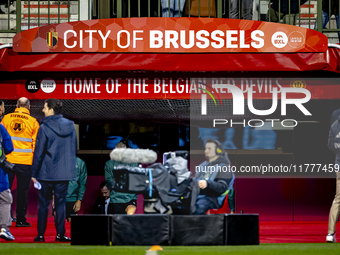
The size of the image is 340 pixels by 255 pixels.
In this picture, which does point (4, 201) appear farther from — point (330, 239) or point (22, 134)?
point (330, 239)

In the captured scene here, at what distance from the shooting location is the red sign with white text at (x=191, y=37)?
25.7 ft

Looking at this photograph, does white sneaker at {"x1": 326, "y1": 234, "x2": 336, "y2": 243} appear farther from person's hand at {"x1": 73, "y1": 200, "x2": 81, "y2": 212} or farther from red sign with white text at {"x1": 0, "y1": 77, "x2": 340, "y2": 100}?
person's hand at {"x1": 73, "y1": 200, "x2": 81, "y2": 212}

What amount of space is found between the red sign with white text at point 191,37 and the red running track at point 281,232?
2749mm

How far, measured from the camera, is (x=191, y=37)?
25.8 feet

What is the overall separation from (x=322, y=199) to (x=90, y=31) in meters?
5.43

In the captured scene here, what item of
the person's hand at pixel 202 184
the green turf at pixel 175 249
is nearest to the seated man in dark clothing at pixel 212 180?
the person's hand at pixel 202 184

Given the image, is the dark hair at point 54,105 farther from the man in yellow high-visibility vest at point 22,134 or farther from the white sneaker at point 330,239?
the white sneaker at point 330,239

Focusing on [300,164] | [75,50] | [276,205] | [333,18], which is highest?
[333,18]

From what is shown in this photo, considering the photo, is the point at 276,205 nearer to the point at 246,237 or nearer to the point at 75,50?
the point at 246,237

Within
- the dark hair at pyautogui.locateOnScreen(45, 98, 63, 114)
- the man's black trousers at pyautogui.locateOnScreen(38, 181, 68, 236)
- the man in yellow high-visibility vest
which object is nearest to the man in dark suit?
the man's black trousers at pyautogui.locateOnScreen(38, 181, 68, 236)

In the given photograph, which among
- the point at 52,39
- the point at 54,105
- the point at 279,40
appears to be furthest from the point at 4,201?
the point at 279,40

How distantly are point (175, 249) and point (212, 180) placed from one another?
1269 millimetres

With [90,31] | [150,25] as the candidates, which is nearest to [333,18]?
[150,25]

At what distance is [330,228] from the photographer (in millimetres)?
7449
